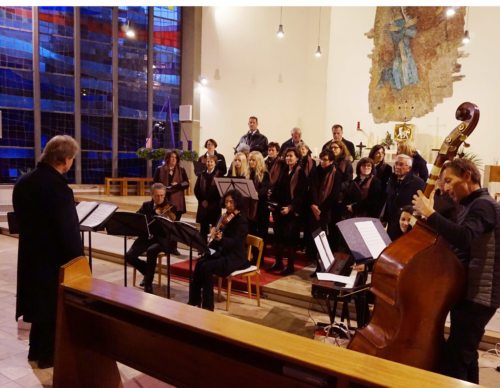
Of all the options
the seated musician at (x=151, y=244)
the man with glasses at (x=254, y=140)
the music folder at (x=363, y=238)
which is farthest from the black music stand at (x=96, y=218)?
the man with glasses at (x=254, y=140)

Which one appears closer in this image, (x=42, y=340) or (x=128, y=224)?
(x=42, y=340)

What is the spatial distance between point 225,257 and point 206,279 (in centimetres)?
25

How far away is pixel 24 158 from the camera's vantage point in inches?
334

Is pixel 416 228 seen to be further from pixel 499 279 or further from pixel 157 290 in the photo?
pixel 157 290

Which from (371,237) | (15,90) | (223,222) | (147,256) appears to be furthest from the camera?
(15,90)

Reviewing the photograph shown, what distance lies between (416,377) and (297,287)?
3.01 metres

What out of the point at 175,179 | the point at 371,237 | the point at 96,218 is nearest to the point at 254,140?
the point at 175,179

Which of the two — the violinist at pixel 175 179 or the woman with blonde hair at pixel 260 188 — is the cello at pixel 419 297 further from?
the violinist at pixel 175 179

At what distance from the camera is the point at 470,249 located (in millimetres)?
2000

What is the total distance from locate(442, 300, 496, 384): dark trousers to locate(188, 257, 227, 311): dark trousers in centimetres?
196

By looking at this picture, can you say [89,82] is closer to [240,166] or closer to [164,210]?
[240,166]

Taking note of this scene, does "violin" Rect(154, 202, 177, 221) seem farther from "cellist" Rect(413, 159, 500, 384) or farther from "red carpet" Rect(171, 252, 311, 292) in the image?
"cellist" Rect(413, 159, 500, 384)

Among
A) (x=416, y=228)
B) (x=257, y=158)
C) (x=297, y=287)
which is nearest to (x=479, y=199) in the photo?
(x=416, y=228)

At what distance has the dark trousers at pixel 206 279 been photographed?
355cm
